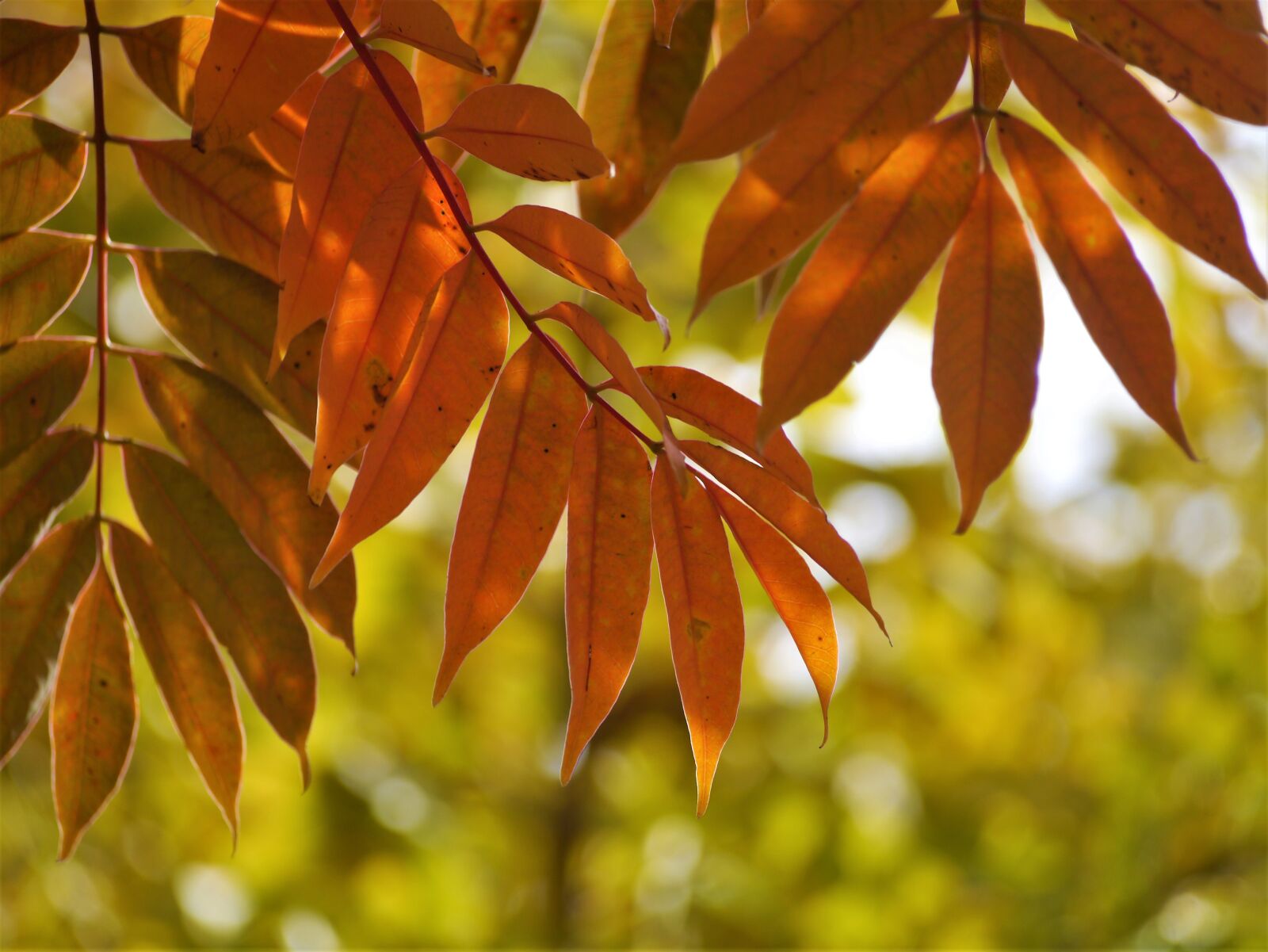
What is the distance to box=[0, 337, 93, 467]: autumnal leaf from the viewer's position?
20.9 inches

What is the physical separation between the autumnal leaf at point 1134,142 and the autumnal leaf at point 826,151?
0.11 ft

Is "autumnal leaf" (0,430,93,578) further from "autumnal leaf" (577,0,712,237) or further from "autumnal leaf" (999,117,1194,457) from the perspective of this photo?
"autumnal leaf" (999,117,1194,457)

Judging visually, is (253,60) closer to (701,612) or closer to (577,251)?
(577,251)

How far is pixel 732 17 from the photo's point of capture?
629 mm

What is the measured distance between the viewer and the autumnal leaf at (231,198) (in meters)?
0.51

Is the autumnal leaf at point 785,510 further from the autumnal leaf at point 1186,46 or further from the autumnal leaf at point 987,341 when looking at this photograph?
the autumnal leaf at point 1186,46

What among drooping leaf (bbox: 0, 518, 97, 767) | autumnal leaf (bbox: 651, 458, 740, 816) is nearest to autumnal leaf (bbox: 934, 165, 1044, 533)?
autumnal leaf (bbox: 651, 458, 740, 816)

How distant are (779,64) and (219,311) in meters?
0.32

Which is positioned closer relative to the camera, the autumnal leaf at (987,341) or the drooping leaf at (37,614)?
the autumnal leaf at (987,341)

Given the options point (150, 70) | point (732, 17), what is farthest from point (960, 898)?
point (150, 70)

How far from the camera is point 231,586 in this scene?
0.56 metres

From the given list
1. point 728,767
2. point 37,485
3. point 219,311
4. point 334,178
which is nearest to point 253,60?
point 334,178

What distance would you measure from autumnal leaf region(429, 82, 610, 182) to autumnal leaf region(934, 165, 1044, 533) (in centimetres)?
14

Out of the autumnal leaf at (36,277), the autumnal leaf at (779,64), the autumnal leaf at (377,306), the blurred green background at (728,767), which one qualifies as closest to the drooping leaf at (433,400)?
the autumnal leaf at (377,306)
